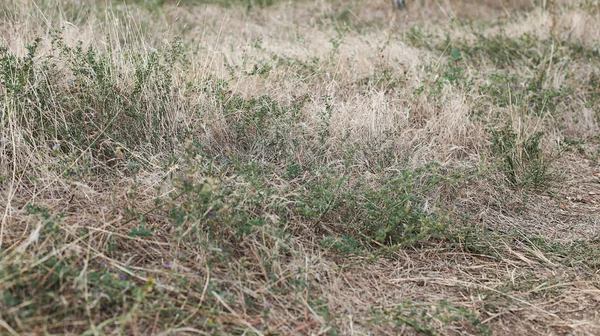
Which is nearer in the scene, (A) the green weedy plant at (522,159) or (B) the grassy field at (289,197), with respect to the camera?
(B) the grassy field at (289,197)

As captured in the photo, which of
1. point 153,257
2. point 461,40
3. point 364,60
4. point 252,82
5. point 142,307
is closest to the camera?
point 142,307

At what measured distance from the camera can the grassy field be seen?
234 cm

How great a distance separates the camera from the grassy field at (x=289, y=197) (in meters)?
2.34

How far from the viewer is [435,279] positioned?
2.80 metres

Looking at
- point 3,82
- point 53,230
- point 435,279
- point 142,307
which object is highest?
point 3,82

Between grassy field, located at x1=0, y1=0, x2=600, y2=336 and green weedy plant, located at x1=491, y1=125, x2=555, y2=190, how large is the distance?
0.02 meters

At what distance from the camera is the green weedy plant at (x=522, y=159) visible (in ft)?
11.9

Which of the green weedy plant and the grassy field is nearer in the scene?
the grassy field

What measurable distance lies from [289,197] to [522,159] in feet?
5.69

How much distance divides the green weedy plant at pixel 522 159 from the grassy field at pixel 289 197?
18 mm

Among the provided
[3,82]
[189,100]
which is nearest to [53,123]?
[3,82]

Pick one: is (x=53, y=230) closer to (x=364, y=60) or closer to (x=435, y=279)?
(x=435, y=279)

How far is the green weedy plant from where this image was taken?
11.9ft

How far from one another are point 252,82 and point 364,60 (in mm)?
1174
